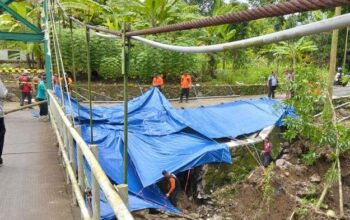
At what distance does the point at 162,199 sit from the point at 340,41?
693 inches

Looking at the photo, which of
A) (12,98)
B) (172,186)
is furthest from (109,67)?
(172,186)

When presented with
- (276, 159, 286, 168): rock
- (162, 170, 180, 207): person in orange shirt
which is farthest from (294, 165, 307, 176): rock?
(162, 170, 180, 207): person in orange shirt

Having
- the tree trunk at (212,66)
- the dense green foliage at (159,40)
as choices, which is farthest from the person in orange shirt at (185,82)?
the tree trunk at (212,66)

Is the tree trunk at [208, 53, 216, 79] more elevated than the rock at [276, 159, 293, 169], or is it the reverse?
the tree trunk at [208, 53, 216, 79]

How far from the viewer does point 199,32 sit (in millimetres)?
17141

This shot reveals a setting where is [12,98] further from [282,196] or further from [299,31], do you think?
[299,31]

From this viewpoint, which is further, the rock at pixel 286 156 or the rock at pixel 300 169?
the rock at pixel 286 156

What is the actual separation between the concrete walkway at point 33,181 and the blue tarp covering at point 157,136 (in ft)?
2.93

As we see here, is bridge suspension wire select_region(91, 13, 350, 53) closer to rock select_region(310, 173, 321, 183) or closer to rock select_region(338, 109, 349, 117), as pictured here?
rock select_region(310, 173, 321, 183)

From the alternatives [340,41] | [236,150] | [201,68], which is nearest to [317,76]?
[236,150]

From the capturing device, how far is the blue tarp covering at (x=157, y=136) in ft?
23.7

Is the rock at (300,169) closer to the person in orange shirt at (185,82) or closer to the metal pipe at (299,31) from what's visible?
the person in orange shirt at (185,82)

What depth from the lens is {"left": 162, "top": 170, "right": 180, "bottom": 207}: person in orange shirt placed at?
295 inches

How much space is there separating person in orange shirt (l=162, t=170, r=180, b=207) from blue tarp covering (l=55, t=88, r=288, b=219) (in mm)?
154
